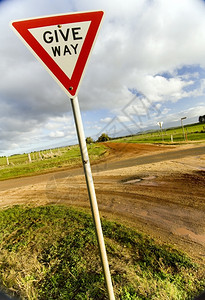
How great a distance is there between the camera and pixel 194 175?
706cm

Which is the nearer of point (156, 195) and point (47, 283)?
point (47, 283)

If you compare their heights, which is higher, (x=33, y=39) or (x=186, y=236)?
(x=33, y=39)

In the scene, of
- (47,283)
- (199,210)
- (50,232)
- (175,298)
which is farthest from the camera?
(199,210)

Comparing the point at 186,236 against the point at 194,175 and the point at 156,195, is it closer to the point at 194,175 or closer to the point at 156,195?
the point at 156,195

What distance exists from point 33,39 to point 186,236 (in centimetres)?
403

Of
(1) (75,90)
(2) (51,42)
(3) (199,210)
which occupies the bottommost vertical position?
Result: (3) (199,210)

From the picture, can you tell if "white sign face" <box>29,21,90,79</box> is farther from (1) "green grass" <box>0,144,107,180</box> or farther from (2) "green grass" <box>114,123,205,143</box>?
(1) "green grass" <box>0,144,107,180</box>

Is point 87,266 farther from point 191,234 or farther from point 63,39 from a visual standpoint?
point 63,39

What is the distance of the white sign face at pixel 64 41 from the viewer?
Result: 1536mm

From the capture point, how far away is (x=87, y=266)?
2.59 meters

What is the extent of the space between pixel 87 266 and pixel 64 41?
310 centimetres

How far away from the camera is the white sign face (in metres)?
1.54

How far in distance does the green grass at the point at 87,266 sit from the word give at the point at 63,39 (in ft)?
9.42

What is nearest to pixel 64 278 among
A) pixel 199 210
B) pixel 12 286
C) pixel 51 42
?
pixel 12 286
